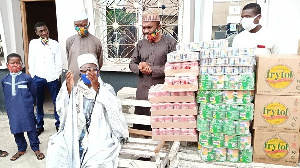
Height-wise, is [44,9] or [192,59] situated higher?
[44,9]

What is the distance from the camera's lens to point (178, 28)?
4836 millimetres

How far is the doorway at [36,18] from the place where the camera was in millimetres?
5852

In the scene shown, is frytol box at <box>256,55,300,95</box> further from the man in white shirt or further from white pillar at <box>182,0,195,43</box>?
the man in white shirt

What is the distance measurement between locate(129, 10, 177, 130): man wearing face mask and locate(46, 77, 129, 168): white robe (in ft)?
1.57

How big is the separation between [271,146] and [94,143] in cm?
170

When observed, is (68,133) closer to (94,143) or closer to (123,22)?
(94,143)

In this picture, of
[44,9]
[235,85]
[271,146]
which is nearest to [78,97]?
[235,85]

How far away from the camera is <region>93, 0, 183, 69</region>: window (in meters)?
4.86

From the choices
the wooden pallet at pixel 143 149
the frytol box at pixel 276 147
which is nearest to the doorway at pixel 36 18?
the wooden pallet at pixel 143 149

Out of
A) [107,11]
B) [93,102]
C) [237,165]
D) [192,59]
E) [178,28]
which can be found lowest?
[237,165]

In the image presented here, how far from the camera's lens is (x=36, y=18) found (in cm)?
730

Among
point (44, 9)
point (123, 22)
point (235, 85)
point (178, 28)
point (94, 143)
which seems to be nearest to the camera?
point (235, 85)

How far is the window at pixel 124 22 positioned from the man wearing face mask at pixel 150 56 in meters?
1.63

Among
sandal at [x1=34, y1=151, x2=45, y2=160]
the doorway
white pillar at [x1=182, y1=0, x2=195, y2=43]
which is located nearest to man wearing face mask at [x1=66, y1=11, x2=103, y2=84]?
sandal at [x1=34, y1=151, x2=45, y2=160]
